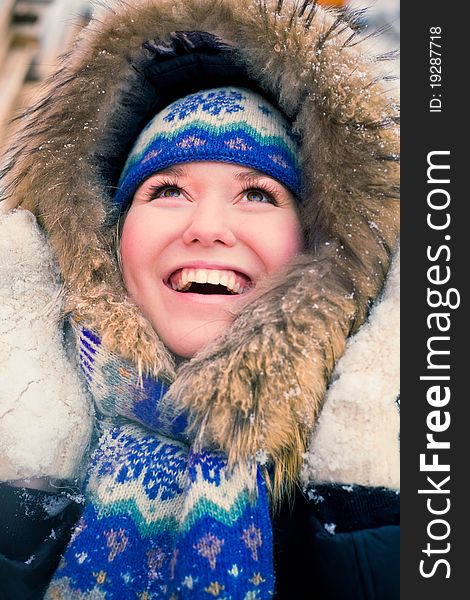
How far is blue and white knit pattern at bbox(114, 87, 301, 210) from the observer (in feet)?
3.18

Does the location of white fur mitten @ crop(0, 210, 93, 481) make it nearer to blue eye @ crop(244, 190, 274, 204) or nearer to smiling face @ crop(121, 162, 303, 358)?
smiling face @ crop(121, 162, 303, 358)

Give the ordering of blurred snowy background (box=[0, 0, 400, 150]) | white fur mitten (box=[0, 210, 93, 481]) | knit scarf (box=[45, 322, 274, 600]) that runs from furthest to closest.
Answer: blurred snowy background (box=[0, 0, 400, 150]), white fur mitten (box=[0, 210, 93, 481]), knit scarf (box=[45, 322, 274, 600])

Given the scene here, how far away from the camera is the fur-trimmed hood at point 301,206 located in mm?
837

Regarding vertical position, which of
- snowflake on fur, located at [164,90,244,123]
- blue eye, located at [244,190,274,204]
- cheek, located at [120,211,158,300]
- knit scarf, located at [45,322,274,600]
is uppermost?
snowflake on fur, located at [164,90,244,123]

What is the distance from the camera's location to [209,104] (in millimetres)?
1021

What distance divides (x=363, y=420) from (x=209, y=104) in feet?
1.89

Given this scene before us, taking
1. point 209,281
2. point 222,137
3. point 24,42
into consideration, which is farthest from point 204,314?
point 24,42

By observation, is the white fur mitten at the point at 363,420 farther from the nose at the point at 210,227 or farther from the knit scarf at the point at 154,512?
the nose at the point at 210,227

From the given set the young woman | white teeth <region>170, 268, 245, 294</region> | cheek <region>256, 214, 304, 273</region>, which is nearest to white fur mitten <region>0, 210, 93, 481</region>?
the young woman

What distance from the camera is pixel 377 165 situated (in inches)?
35.8

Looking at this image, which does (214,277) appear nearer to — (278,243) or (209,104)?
(278,243)

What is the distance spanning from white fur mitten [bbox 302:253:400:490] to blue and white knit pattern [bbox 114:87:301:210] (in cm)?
31

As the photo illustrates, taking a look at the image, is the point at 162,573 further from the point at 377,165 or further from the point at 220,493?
the point at 377,165

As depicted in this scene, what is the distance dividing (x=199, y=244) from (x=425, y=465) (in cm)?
46
